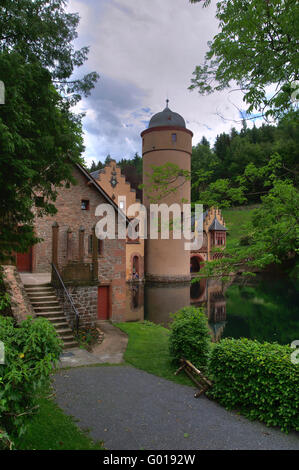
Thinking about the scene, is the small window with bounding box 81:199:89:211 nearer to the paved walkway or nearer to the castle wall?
the paved walkway

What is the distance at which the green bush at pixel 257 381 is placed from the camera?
19.5ft

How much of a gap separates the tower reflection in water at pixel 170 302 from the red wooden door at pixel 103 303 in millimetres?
2819

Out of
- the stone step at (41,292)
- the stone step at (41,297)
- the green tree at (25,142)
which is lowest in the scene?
the stone step at (41,297)

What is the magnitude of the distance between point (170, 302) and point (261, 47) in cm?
2017

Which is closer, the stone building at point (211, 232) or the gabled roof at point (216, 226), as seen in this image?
the stone building at point (211, 232)

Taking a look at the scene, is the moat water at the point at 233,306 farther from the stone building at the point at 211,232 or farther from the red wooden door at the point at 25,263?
the red wooden door at the point at 25,263

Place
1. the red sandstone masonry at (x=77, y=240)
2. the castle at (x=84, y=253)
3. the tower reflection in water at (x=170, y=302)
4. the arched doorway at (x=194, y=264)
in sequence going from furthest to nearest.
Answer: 1. the arched doorway at (x=194, y=264)
2. the tower reflection in water at (x=170, y=302)
3. the red sandstone masonry at (x=77, y=240)
4. the castle at (x=84, y=253)

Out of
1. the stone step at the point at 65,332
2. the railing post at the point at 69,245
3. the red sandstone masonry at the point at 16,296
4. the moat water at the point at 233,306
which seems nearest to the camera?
the red sandstone masonry at the point at 16,296

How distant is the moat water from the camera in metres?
17.2

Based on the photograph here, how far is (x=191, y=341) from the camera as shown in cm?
891

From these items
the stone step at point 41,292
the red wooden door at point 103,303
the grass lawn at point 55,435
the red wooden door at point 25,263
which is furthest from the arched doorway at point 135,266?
the grass lawn at point 55,435

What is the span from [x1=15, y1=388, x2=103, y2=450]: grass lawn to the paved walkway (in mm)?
225

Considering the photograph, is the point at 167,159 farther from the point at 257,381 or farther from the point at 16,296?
the point at 257,381
